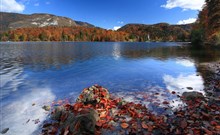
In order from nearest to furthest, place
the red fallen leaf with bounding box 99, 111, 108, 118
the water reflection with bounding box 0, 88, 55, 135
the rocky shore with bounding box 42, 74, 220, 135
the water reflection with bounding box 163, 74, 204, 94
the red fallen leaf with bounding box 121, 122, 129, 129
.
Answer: the rocky shore with bounding box 42, 74, 220, 135 → the red fallen leaf with bounding box 121, 122, 129, 129 → the water reflection with bounding box 0, 88, 55, 135 → the red fallen leaf with bounding box 99, 111, 108, 118 → the water reflection with bounding box 163, 74, 204, 94

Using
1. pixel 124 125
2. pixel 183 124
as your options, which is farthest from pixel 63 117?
pixel 183 124

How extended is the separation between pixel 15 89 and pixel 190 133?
16.1 meters

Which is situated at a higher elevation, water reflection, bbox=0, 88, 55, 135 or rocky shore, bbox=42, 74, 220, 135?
rocky shore, bbox=42, 74, 220, 135

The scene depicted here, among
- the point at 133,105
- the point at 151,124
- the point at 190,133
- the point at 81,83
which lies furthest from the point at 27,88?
the point at 190,133

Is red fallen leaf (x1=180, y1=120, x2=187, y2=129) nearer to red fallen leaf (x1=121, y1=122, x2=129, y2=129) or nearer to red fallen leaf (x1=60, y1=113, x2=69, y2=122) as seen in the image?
red fallen leaf (x1=121, y1=122, x2=129, y2=129)

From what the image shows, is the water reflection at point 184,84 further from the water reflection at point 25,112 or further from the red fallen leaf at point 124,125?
the water reflection at point 25,112

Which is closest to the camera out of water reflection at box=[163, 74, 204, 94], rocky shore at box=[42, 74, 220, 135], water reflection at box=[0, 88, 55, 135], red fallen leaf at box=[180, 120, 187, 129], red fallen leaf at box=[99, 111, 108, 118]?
rocky shore at box=[42, 74, 220, 135]

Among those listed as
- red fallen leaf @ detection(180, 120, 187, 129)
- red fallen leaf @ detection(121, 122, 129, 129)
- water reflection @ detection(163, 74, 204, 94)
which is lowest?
water reflection @ detection(163, 74, 204, 94)

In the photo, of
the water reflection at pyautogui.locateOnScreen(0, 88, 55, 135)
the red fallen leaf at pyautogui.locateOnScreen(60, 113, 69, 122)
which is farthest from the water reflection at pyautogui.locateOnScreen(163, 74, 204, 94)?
the water reflection at pyautogui.locateOnScreen(0, 88, 55, 135)

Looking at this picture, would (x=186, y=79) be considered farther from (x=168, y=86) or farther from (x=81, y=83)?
(x=81, y=83)

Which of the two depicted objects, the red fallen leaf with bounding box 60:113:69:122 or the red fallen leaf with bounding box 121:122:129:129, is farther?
the red fallen leaf with bounding box 60:113:69:122

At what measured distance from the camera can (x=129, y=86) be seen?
61.2 ft

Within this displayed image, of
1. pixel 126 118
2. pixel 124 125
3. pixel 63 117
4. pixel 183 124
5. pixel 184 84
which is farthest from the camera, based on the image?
pixel 184 84

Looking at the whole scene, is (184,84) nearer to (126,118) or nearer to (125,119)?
(126,118)
